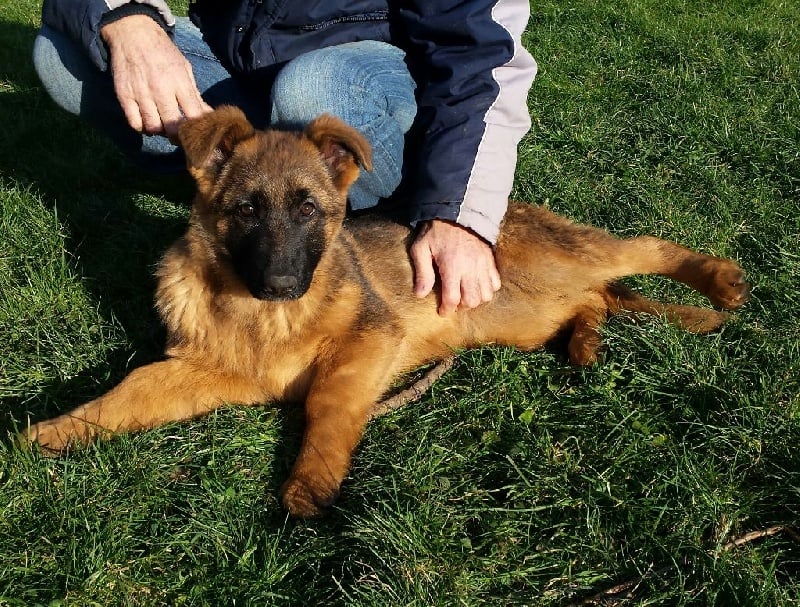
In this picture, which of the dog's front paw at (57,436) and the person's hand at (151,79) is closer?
the dog's front paw at (57,436)

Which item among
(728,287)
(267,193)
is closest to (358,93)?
(267,193)

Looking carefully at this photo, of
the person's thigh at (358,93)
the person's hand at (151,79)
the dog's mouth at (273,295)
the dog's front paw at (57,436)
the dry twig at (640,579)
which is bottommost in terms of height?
the dry twig at (640,579)

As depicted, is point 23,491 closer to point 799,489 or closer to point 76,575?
point 76,575

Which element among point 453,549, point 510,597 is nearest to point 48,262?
point 453,549

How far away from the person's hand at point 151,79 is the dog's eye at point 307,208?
0.73 metres

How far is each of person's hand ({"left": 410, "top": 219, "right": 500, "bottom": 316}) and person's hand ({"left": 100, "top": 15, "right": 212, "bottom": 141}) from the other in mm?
1350

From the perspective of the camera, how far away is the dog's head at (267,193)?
306cm

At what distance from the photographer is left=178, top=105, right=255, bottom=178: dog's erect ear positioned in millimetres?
3010

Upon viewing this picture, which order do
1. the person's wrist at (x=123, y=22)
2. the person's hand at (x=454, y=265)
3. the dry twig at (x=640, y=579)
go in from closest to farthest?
the dry twig at (x=640, y=579)
the person's wrist at (x=123, y=22)
the person's hand at (x=454, y=265)

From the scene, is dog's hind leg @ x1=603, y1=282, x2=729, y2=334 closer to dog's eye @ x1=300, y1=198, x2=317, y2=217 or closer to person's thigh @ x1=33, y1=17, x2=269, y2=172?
dog's eye @ x1=300, y1=198, x2=317, y2=217

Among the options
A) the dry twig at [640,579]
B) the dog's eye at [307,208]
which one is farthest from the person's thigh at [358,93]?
the dry twig at [640,579]

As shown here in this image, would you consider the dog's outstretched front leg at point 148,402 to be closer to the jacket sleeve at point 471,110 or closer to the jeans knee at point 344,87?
the jacket sleeve at point 471,110

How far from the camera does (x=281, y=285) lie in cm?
300

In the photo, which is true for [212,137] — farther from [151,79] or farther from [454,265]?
[454,265]
